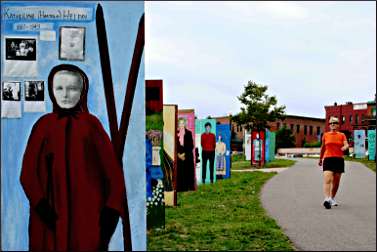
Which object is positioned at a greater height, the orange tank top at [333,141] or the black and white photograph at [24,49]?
the black and white photograph at [24,49]

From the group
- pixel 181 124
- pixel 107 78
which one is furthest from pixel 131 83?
pixel 181 124

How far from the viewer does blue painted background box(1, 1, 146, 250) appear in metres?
2.68

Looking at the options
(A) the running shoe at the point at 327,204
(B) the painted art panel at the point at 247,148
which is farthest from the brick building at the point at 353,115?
(B) the painted art panel at the point at 247,148

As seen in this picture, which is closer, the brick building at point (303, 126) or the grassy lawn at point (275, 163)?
the brick building at point (303, 126)

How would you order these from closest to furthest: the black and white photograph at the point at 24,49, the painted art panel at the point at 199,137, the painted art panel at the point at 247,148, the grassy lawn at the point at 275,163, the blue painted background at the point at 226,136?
1. the black and white photograph at the point at 24,49
2. the grassy lawn at the point at 275,163
3. the painted art panel at the point at 247,148
4. the painted art panel at the point at 199,137
5. the blue painted background at the point at 226,136

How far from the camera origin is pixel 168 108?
418cm

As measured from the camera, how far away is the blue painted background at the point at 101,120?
268cm

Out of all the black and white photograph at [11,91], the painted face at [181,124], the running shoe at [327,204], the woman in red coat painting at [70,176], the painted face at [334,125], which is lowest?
the running shoe at [327,204]

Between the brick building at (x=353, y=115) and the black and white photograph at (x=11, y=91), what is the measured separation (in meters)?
1.71

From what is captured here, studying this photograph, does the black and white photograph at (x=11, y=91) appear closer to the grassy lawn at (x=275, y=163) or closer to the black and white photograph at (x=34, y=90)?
the black and white photograph at (x=34, y=90)

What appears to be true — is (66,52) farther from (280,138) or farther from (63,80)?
(280,138)

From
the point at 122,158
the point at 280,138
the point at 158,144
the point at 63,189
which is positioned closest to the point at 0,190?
the point at 63,189

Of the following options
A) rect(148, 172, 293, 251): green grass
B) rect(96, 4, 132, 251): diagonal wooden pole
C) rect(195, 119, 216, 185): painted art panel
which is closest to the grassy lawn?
rect(148, 172, 293, 251): green grass

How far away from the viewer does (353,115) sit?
2.61 metres
